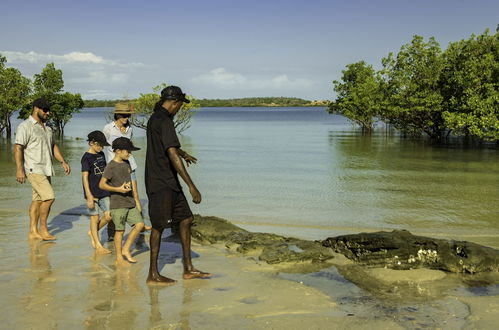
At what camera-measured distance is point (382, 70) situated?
36.1m

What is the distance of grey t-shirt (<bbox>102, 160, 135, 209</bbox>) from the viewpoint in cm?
616

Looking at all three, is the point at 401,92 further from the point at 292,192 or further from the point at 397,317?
the point at 397,317

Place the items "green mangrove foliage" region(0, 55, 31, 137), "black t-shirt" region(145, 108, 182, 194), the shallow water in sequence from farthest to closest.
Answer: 1. "green mangrove foliage" region(0, 55, 31, 137)
2. "black t-shirt" region(145, 108, 182, 194)
3. the shallow water

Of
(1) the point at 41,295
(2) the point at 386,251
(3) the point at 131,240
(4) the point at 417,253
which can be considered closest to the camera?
(1) the point at 41,295

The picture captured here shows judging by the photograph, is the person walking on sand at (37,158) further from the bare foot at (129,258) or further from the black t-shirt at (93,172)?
the bare foot at (129,258)

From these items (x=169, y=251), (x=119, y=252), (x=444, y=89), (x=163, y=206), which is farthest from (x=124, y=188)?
(x=444, y=89)

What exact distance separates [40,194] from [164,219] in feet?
9.46

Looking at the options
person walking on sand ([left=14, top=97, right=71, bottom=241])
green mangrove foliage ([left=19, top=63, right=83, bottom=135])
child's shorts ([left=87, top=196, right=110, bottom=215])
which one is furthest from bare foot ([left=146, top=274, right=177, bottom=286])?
green mangrove foliage ([left=19, top=63, right=83, bottom=135])

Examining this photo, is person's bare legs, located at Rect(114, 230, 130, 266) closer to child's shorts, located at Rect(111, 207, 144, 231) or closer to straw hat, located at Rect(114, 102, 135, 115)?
child's shorts, located at Rect(111, 207, 144, 231)

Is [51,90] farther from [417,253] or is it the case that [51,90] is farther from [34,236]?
[417,253]

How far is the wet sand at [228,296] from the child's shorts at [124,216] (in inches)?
19.5

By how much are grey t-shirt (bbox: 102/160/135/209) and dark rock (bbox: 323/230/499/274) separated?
2928 mm

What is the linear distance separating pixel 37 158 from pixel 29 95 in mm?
31758

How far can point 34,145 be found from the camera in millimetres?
7199
